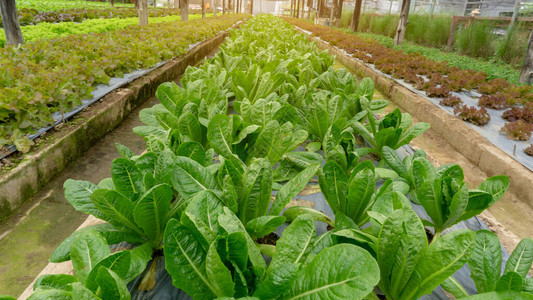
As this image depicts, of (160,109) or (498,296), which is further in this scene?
(160,109)

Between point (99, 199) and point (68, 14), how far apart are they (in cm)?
1439

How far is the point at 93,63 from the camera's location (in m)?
4.21

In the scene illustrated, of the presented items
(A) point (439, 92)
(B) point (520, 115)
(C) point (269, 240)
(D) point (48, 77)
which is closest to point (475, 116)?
(B) point (520, 115)

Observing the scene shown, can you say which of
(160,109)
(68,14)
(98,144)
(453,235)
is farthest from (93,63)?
(68,14)

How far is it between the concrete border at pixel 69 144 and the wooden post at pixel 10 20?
2404 mm

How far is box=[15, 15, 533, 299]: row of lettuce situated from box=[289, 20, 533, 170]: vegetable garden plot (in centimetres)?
208

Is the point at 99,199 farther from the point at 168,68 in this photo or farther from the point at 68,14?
the point at 68,14

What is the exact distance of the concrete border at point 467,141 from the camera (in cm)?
282

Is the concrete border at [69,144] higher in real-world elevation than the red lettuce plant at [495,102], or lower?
lower

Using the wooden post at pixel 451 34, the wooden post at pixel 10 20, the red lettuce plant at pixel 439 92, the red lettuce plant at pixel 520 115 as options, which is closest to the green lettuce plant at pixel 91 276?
the red lettuce plant at pixel 520 115

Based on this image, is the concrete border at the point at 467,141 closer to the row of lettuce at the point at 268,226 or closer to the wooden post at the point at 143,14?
the row of lettuce at the point at 268,226

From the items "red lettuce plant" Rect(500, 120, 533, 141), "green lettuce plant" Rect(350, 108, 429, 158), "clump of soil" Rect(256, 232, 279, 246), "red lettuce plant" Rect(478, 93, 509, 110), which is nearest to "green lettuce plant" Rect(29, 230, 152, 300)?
"clump of soil" Rect(256, 232, 279, 246)

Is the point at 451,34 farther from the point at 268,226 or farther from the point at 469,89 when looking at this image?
the point at 268,226

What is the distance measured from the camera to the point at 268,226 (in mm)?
1192
